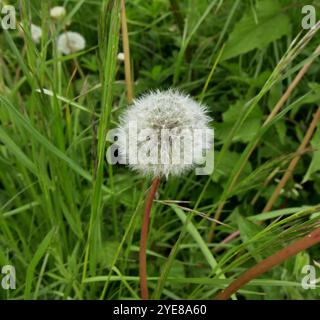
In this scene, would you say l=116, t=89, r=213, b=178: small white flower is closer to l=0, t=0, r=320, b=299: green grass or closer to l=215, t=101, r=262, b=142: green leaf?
l=0, t=0, r=320, b=299: green grass

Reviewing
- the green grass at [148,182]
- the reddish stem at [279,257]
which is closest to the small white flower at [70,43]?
the green grass at [148,182]

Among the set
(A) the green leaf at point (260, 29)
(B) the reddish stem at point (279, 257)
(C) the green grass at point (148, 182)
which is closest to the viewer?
(B) the reddish stem at point (279, 257)

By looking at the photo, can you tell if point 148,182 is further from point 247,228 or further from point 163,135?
point 163,135

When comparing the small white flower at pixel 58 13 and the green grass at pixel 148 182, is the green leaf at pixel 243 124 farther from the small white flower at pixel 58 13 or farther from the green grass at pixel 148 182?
the small white flower at pixel 58 13
